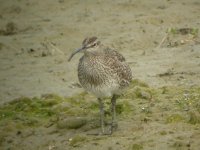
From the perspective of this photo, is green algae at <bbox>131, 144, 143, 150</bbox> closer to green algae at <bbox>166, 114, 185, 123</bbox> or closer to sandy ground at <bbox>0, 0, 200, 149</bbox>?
green algae at <bbox>166, 114, 185, 123</bbox>

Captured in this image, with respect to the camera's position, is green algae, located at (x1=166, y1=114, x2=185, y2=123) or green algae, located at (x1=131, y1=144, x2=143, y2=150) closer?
green algae, located at (x1=131, y1=144, x2=143, y2=150)

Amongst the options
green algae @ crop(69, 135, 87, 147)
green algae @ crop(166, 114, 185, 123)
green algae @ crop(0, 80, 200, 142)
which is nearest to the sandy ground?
green algae @ crop(0, 80, 200, 142)

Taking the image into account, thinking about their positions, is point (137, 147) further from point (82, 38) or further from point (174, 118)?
point (82, 38)

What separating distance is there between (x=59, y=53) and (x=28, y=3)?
3743 mm

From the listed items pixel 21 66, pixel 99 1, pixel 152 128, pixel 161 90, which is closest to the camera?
pixel 152 128

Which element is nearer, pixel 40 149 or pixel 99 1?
pixel 40 149

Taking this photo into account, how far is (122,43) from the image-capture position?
43.9 feet

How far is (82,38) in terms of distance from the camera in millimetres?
13961

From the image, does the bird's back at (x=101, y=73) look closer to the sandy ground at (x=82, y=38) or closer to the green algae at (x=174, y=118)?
the green algae at (x=174, y=118)

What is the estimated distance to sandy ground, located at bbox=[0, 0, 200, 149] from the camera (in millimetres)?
11711

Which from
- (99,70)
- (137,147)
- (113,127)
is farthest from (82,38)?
(137,147)

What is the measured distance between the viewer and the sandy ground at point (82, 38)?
11.7m

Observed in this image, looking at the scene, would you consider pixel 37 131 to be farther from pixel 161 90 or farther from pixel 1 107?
pixel 161 90

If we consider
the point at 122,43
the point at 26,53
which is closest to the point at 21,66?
the point at 26,53
